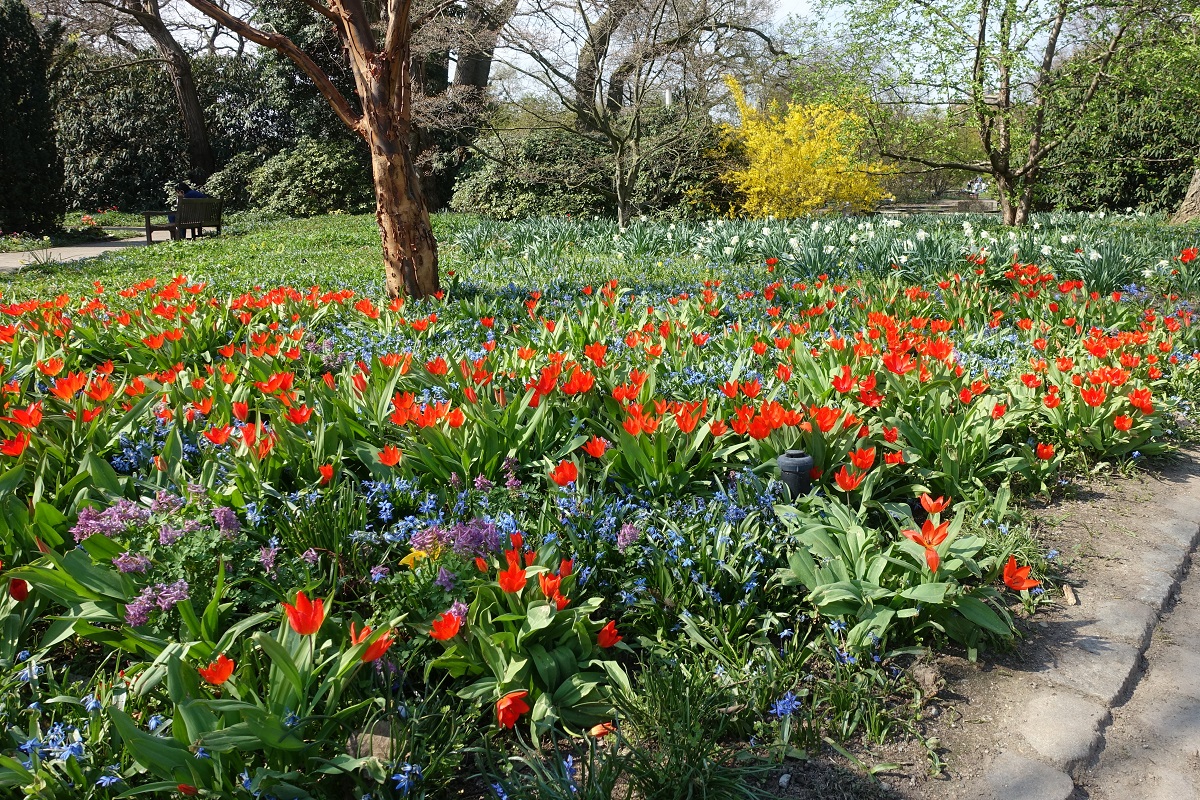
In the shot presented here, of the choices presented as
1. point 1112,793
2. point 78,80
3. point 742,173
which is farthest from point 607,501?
point 78,80

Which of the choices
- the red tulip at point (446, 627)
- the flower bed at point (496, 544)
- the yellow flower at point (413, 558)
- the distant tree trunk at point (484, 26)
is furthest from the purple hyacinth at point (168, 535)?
the distant tree trunk at point (484, 26)

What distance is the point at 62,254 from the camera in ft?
41.8

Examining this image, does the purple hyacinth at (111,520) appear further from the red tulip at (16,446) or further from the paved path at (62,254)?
the paved path at (62,254)

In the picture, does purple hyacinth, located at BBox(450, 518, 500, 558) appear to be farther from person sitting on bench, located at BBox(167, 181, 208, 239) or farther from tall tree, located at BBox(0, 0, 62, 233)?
tall tree, located at BBox(0, 0, 62, 233)

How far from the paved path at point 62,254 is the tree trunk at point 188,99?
5794mm

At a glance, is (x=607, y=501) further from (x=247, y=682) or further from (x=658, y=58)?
(x=658, y=58)

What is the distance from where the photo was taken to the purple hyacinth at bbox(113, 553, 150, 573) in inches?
78.0

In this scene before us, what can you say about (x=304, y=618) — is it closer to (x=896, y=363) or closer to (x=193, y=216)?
(x=896, y=363)

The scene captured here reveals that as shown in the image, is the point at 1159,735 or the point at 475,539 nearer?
the point at 1159,735

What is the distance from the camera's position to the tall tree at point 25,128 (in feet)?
45.8

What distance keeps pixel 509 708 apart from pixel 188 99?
23.2 metres

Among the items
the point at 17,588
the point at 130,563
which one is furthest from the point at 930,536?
the point at 17,588

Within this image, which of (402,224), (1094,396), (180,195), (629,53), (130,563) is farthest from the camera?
(180,195)

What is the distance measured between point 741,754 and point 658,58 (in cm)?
1127
